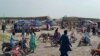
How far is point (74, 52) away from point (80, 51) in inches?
27.6

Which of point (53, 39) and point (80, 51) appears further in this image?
point (53, 39)

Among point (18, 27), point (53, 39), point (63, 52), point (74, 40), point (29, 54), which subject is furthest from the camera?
point (18, 27)

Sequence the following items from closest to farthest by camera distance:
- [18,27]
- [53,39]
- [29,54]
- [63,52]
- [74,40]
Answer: [63,52]
[29,54]
[53,39]
[74,40]
[18,27]

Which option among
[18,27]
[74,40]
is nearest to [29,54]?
[74,40]

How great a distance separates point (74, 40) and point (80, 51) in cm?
693

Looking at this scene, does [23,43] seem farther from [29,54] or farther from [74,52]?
[74,52]

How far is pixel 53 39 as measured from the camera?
1006 inches

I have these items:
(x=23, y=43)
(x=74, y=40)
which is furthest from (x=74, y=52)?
(x=74, y=40)

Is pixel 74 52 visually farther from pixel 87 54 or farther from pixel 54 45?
pixel 54 45

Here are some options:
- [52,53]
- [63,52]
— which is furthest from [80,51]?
[63,52]

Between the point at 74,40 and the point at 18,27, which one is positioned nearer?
the point at 74,40

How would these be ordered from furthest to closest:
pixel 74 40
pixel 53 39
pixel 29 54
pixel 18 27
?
pixel 18 27, pixel 74 40, pixel 53 39, pixel 29 54

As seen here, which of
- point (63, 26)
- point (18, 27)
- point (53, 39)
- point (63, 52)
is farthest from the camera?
point (63, 26)

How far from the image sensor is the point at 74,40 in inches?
1174
